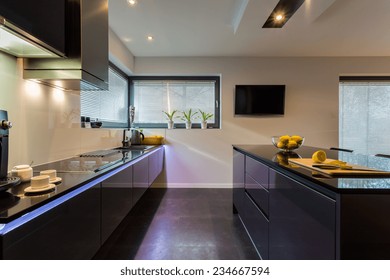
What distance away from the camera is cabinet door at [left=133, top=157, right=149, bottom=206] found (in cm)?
206

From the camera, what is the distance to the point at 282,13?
2.41 metres

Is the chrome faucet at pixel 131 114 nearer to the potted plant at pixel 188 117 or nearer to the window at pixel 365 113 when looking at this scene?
the potted plant at pixel 188 117

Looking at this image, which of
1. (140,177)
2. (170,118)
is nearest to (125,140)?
(170,118)

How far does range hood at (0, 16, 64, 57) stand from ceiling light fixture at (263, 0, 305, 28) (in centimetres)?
229

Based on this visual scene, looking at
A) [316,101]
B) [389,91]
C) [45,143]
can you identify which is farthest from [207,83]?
[389,91]

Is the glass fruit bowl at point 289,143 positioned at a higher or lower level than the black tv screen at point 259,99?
lower

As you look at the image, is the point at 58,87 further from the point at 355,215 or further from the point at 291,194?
the point at 355,215

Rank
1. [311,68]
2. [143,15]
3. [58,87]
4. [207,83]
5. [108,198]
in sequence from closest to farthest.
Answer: [108,198] < [58,87] < [143,15] < [311,68] < [207,83]

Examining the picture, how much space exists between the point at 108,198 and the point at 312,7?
2824 millimetres

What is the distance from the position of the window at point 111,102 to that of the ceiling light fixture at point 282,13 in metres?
2.47

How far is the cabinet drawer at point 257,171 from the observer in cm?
147

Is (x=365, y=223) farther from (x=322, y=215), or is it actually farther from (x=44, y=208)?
(x=44, y=208)

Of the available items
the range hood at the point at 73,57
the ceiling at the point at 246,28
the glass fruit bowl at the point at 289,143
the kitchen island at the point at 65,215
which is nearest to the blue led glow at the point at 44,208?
the kitchen island at the point at 65,215

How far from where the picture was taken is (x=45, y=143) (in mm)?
1629
